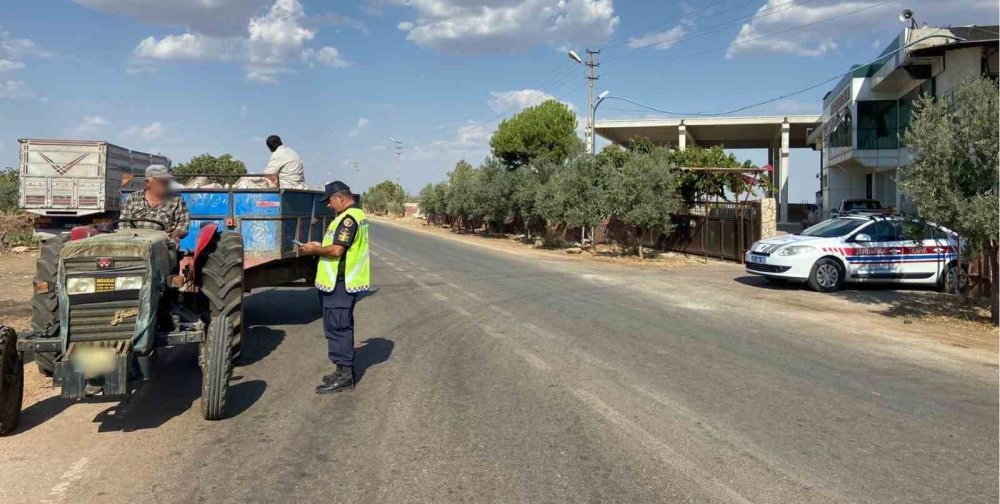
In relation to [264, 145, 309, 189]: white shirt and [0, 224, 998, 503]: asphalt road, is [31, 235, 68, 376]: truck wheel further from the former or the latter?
[264, 145, 309, 189]: white shirt

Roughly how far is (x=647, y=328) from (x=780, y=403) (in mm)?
3700

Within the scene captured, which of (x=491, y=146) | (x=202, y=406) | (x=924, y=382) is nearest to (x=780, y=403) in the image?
(x=924, y=382)

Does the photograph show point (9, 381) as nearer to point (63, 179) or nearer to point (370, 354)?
point (370, 354)

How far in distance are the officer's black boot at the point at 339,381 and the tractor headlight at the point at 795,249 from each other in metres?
11.2

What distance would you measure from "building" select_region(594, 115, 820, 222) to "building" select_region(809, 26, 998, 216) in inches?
106

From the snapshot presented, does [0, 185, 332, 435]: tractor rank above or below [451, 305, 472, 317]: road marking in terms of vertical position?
above

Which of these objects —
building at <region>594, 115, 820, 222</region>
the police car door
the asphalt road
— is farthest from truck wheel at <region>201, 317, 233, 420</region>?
building at <region>594, 115, 820, 222</region>

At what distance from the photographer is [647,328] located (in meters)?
9.79

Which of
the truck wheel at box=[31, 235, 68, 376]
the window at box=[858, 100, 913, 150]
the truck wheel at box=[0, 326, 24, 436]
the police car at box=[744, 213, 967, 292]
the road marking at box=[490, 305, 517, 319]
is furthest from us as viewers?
the window at box=[858, 100, 913, 150]

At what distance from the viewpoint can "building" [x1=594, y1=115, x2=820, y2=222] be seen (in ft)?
163

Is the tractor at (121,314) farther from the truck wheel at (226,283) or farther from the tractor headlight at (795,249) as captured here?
the tractor headlight at (795,249)

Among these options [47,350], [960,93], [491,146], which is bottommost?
[47,350]

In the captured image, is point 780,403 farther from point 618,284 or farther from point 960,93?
point 618,284

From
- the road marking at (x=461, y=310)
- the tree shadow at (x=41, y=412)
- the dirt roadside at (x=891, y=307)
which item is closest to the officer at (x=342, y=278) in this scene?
the tree shadow at (x=41, y=412)
